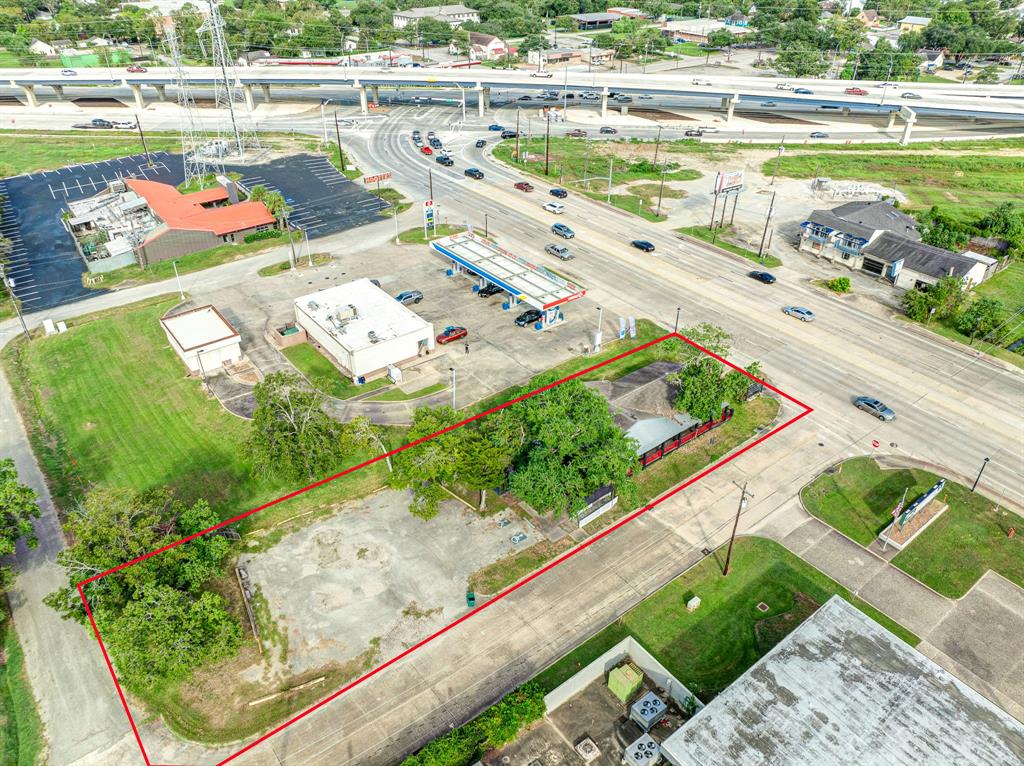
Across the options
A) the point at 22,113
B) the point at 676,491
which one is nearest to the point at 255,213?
the point at 676,491

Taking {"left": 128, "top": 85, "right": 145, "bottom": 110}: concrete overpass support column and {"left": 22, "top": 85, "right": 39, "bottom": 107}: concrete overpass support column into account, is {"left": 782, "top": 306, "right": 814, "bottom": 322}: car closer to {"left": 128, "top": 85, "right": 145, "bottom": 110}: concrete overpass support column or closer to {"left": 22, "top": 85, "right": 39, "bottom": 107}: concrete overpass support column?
{"left": 128, "top": 85, "right": 145, "bottom": 110}: concrete overpass support column

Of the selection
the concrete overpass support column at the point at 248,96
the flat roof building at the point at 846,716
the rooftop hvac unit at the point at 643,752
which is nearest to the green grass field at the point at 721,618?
the flat roof building at the point at 846,716

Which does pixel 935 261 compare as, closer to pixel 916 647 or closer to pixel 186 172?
pixel 916 647

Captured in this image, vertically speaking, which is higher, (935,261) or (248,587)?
(935,261)

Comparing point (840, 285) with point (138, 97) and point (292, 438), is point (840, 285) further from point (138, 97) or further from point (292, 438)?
point (138, 97)

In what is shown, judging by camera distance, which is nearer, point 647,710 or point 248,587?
point 647,710

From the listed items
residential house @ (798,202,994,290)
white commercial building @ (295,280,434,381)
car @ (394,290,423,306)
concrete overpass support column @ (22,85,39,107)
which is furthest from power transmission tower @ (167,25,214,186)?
residential house @ (798,202,994,290)

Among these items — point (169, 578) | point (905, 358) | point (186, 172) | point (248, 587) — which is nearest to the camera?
point (169, 578)
